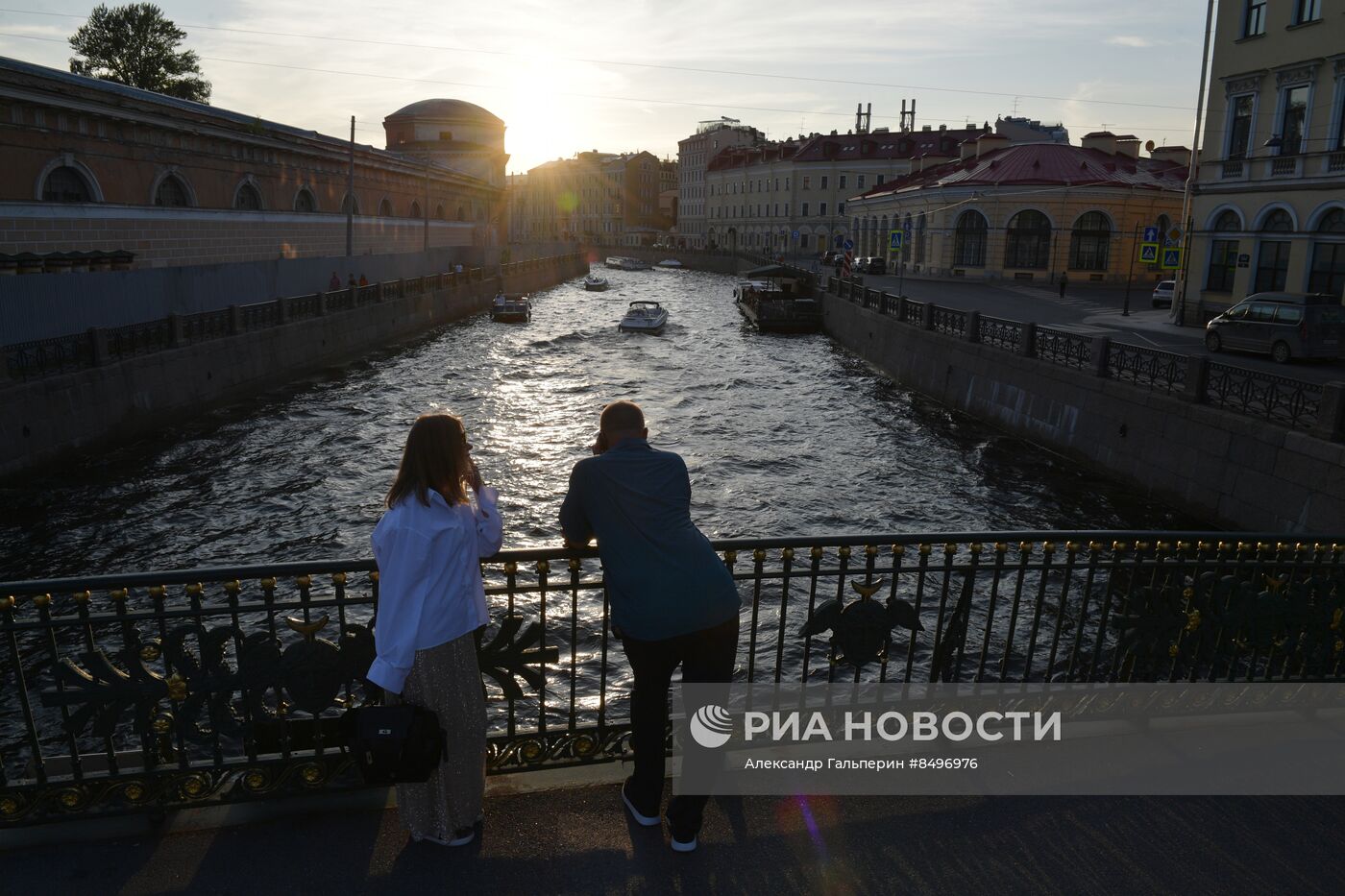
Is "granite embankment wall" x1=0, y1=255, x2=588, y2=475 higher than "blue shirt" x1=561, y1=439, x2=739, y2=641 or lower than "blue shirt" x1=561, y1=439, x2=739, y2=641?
lower

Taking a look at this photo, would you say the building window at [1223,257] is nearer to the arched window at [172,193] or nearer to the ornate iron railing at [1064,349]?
the ornate iron railing at [1064,349]

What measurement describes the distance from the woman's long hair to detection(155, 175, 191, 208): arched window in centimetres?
3026

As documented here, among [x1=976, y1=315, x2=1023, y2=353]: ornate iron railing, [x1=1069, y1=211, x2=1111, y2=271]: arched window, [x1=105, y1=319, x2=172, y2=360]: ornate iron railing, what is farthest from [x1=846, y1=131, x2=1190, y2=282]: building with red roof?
[x1=105, y1=319, x2=172, y2=360]: ornate iron railing

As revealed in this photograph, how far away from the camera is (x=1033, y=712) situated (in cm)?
471

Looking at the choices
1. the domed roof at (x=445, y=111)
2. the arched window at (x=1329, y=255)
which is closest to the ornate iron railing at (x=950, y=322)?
the arched window at (x=1329, y=255)

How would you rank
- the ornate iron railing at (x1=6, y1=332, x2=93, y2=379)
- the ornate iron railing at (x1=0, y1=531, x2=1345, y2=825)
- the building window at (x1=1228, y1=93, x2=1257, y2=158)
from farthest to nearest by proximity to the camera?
1. the building window at (x1=1228, y1=93, x2=1257, y2=158)
2. the ornate iron railing at (x1=6, y1=332, x2=93, y2=379)
3. the ornate iron railing at (x1=0, y1=531, x2=1345, y2=825)

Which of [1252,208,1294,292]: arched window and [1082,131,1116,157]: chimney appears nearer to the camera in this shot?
[1252,208,1294,292]: arched window

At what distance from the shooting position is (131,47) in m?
58.8

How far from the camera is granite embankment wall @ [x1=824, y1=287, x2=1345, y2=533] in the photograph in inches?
487

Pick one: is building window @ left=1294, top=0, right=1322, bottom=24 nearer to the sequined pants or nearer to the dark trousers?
the dark trousers

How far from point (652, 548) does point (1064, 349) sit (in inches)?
716

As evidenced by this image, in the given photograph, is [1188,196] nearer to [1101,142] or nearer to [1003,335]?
[1003,335]

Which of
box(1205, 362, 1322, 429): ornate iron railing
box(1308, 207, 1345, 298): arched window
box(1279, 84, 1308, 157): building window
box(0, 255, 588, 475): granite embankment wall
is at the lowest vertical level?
box(0, 255, 588, 475): granite embankment wall

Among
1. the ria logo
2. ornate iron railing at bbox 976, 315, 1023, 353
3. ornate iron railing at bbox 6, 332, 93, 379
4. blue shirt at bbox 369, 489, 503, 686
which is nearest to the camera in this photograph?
blue shirt at bbox 369, 489, 503, 686
